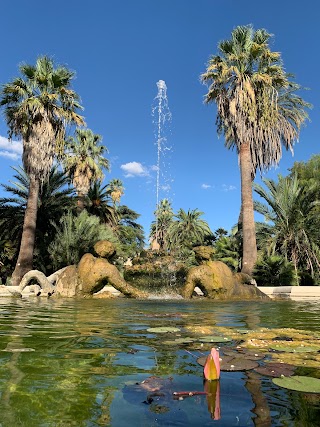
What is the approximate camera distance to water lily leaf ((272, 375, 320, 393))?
1.87 meters

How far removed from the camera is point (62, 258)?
1916 centimetres

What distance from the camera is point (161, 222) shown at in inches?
2094

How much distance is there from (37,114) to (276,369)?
18.2 m

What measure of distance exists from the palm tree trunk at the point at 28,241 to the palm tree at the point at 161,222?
32816mm

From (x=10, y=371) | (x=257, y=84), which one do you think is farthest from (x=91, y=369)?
(x=257, y=84)

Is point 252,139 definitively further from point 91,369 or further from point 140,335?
point 91,369

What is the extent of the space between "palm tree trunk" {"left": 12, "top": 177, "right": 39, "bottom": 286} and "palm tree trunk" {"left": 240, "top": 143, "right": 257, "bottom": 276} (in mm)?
9848

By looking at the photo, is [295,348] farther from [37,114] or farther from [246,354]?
[37,114]

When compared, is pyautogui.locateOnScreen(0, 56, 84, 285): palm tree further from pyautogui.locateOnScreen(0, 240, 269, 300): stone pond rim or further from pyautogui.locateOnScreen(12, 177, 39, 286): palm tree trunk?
pyautogui.locateOnScreen(0, 240, 269, 300): stone pond rim

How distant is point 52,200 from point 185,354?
65.3ft

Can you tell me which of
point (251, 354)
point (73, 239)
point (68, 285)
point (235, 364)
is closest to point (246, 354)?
point (251, 354)

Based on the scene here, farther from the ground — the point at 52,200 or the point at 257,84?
the point at 257,84

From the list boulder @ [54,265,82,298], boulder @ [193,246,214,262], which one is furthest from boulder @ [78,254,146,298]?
boulder @ [193,246,214,262]

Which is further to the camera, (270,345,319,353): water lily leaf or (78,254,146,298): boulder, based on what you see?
(78,254,146,298): boulder
